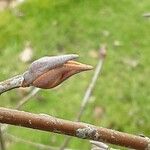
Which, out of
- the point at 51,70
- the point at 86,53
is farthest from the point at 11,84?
the point at 86,53

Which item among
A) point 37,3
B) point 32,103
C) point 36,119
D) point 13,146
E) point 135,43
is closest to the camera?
point 36,119

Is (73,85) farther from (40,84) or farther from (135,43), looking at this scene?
(40,84)

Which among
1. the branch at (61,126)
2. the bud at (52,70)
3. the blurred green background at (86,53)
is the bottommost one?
the blurred green background at (86,53)

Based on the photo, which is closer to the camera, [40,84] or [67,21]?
[40,84]

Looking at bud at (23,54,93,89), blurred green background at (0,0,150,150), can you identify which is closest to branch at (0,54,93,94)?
bud at (23,54,93,89)

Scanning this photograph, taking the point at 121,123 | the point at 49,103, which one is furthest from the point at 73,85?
the point at 121,123

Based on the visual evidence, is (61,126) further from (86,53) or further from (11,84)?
(86,53)

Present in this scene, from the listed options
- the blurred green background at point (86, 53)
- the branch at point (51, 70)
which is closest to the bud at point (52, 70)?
the branch at point (51, 70)

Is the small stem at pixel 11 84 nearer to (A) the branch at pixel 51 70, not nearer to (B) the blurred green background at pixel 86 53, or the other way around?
(A) the branch at pixel 51 70
